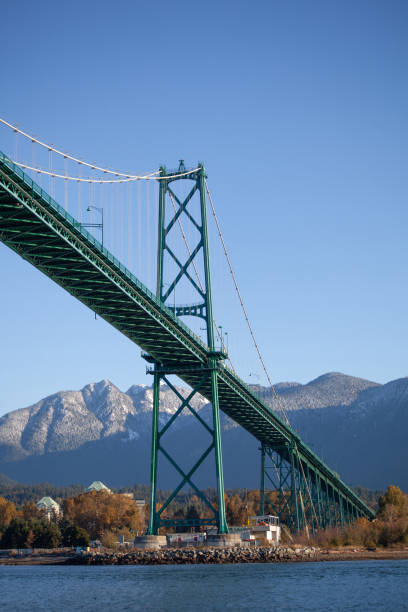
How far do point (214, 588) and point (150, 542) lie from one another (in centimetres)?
2507

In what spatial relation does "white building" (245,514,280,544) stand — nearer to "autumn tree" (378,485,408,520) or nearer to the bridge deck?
the bridge deck

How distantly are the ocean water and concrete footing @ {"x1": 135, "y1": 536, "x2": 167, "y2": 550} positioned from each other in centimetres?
548

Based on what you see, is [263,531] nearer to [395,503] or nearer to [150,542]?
[150,542]

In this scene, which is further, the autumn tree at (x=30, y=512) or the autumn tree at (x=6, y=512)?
the autumn tree at (x=30, y=512)

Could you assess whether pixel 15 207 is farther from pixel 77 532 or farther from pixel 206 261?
pixel 77 532

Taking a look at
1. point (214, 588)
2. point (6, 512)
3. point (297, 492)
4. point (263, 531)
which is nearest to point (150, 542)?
point (263, 531)

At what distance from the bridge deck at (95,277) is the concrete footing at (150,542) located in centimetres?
1353

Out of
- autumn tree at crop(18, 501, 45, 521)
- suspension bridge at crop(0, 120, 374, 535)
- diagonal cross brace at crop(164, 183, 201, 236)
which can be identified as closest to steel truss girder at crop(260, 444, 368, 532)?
suspension bridge at crop(0, 120, 374, 535)

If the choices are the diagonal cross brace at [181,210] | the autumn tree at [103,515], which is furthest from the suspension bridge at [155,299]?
the autumn tree at [103,515]

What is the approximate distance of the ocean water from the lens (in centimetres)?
4056

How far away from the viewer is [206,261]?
246ft

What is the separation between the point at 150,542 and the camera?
235 ft

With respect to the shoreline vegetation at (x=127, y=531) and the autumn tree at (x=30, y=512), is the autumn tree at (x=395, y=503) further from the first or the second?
the autumn tree at (x=30, y=512)

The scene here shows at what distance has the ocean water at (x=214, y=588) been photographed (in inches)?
1597
